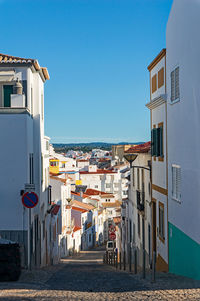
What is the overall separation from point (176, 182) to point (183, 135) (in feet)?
7.93

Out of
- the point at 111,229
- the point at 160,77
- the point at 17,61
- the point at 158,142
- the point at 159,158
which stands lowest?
the point at 111,229

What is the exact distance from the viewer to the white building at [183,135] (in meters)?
12.1

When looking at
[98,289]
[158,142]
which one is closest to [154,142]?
[158,142]

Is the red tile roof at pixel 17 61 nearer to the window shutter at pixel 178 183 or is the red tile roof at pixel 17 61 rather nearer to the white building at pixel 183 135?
the white building at pixel 183 135

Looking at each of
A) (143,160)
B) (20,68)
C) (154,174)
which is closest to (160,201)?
(154,174)

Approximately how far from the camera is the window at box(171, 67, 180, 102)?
14.8 m

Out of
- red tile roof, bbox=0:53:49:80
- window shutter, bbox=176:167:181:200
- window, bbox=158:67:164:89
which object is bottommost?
window shutter, bbox=176:167:181:200

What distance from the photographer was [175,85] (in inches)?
596

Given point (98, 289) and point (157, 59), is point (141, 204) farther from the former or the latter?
point (98, 289)

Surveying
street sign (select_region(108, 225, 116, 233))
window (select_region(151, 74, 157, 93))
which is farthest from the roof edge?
street sign (select_region(108, 225, 116, 233))

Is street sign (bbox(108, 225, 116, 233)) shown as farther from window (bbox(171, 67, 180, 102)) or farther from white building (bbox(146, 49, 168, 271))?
window (bbox(171, 67, 180, 102))

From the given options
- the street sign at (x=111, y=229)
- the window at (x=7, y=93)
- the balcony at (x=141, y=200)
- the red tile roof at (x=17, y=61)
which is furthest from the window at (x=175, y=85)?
the street sign at (x=111, y=229)

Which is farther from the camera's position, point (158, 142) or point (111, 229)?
point (111, 229)

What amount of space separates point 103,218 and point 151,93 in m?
58.7
